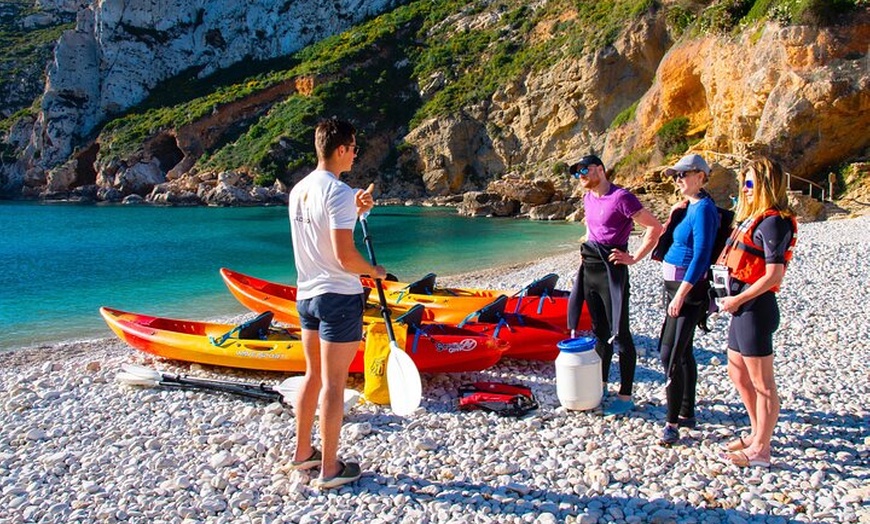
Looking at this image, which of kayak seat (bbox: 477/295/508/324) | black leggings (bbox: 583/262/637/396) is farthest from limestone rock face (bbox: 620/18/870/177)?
black leggings (bbox: 583/262/637/396)

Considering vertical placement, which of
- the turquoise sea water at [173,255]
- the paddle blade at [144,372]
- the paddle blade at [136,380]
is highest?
the paddle blade at [144,372]

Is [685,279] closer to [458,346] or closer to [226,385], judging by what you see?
[458,346]

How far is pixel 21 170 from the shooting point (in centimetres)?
6406

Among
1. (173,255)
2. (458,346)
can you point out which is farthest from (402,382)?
(173,255)

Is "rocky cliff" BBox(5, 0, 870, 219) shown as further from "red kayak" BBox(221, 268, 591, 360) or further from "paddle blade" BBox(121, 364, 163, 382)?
"paddle blade" BBox(121, 364, 163, 382)

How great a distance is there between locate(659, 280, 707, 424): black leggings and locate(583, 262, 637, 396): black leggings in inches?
20.4

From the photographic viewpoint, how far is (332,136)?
11.3 feet

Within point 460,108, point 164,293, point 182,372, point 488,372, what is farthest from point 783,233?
point 460,108

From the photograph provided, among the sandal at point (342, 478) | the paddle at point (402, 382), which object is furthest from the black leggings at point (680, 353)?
the sandal at point (342, 478)

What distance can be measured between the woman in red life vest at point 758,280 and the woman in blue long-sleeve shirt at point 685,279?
18 cm

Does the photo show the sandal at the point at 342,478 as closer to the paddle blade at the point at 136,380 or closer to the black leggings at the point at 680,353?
the black leggings at the point at 680,353

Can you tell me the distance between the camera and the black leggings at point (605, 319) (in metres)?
4.71

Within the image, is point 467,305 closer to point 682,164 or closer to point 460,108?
point 682,164

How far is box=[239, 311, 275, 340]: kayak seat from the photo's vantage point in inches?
274
